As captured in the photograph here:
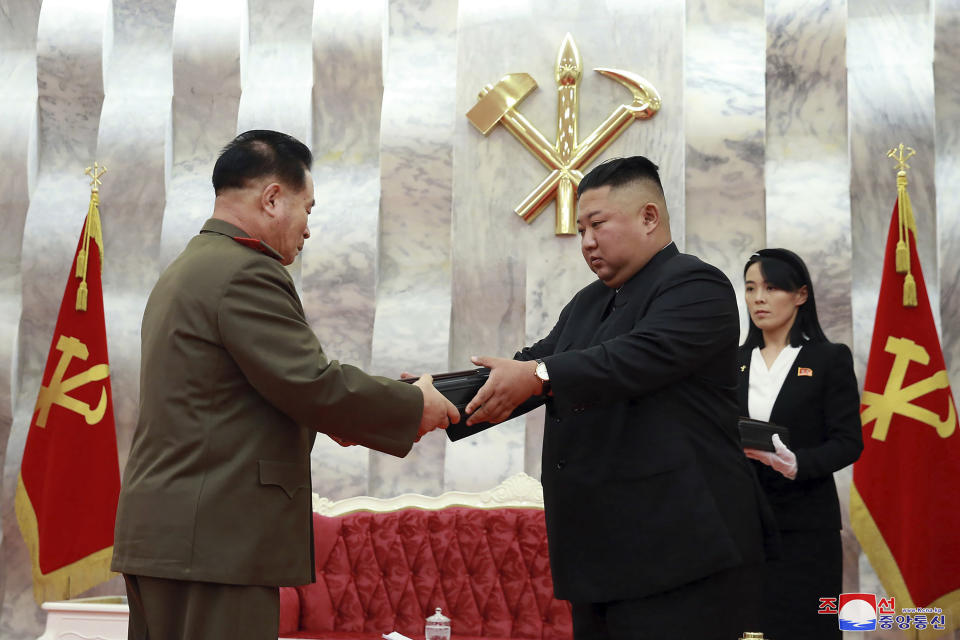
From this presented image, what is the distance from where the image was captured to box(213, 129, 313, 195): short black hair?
2686mm

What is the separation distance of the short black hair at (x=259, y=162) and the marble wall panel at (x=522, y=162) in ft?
9.27

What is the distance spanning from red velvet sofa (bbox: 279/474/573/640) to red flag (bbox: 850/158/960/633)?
4.86ft

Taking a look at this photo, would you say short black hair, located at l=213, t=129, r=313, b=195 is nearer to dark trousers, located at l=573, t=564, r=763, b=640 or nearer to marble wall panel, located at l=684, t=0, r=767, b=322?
dark trousers, located at l=573, t=564, r=763, b=640

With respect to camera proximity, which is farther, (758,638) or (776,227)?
(776,227)

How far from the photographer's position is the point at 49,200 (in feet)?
19.8

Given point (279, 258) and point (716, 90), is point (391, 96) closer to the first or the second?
point (716, 90)

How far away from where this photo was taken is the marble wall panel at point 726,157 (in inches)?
211

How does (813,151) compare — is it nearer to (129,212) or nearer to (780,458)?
(780,458)

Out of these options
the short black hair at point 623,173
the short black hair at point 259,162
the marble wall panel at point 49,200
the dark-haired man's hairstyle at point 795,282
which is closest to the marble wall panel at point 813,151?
the dark-haired man's hairstyle at point 795,282

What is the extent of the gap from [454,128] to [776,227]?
5.90 feet

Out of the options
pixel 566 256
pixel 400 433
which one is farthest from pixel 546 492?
pixel 566 256

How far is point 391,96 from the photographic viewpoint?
5.78 metres

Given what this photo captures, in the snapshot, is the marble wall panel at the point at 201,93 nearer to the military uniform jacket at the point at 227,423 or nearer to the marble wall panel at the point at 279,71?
the marble wall panel at the point at 279,71

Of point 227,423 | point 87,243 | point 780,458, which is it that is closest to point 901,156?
point 780,458
